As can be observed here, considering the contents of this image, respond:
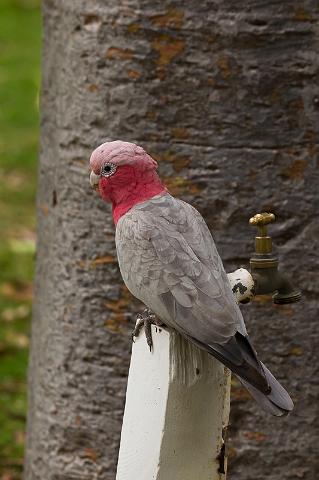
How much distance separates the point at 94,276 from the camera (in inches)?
148

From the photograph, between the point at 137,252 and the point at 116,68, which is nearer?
the point at 137,252

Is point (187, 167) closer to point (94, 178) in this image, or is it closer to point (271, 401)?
point (94, 178)

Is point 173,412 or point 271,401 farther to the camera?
point 173,412

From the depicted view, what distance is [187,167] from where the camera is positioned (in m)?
3.59

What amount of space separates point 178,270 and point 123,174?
11.6 inches

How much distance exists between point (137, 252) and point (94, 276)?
1.19 m

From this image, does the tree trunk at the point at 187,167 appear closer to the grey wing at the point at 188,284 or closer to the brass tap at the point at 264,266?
the brass tap at the point at 264,266

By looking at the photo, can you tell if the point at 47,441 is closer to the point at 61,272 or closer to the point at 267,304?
the point at 61,272

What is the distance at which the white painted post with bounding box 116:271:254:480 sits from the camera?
8.47 ft

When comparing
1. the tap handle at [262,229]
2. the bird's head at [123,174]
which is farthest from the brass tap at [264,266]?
the bird's head at [123,174]

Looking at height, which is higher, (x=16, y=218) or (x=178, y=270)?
(x=16, y=218)

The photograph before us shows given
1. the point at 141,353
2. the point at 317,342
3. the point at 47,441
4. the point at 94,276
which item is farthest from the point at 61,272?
the point at 141,353

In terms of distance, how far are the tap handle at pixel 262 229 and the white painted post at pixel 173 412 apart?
0.34m

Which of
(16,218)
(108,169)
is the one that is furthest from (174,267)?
(16,218)
